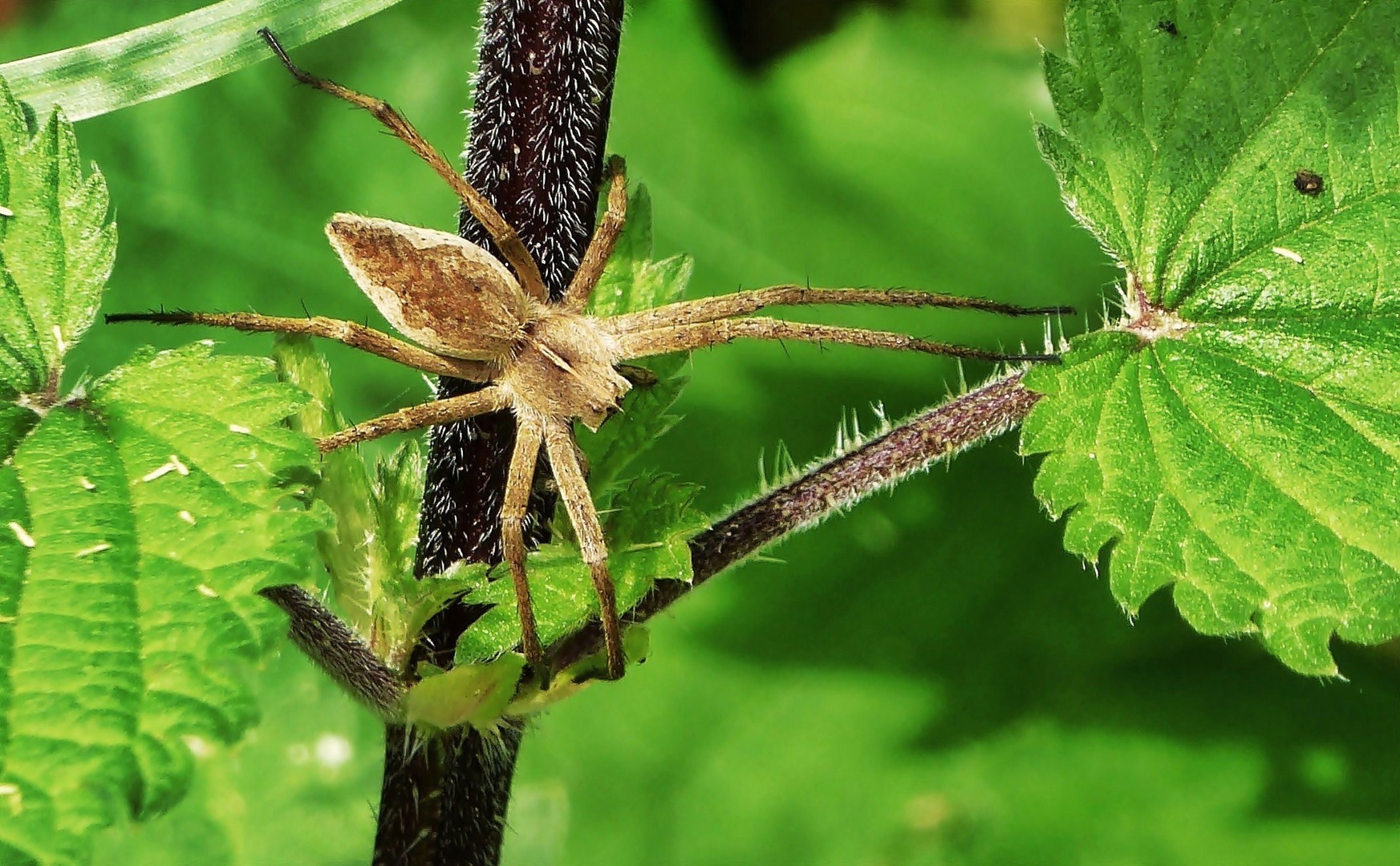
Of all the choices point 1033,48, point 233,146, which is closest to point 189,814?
point 233,146

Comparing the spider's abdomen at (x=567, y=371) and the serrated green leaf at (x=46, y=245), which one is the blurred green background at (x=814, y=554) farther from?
the serrated green leaf at (x=46, y=245)

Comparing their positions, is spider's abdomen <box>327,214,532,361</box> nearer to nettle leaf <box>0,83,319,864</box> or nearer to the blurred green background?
nettle leaf <box>0,83,319,864</box>

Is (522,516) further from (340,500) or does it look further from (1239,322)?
(1239,322)

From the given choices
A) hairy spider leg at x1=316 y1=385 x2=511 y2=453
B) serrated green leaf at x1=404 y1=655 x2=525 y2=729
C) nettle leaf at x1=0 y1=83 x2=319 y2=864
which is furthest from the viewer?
hairy spider leg at x1=316 y1=385 x2=511 y2=453

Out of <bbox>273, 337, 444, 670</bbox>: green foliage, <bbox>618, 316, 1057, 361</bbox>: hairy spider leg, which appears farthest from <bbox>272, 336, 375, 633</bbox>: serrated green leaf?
<bbox>618, 316, 1057, 361</bbox>: hairy spider leg

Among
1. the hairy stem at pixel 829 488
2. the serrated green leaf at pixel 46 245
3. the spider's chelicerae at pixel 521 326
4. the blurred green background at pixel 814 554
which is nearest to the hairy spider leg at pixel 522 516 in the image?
the spider's chelicerae at pixel 521 326

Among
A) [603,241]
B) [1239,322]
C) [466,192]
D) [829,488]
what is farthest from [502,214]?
[1239,322]
